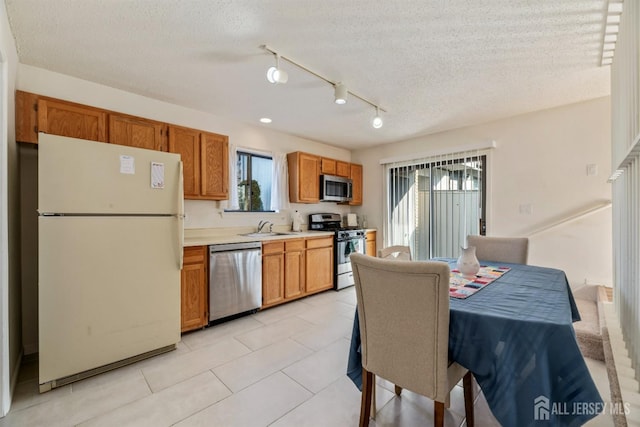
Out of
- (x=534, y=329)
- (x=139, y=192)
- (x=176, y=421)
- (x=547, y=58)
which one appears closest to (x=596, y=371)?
(x=534, y=329)

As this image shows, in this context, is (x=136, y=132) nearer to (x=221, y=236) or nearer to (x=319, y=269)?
(x=221, y=236)

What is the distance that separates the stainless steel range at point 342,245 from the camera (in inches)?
163

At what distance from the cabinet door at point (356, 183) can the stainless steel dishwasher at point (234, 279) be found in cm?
240

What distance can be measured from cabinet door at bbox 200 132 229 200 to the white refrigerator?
71 cm

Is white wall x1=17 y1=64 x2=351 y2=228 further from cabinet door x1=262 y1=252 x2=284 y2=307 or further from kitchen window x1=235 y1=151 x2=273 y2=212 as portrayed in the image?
cabinet door x1=262 y1=252 x2=284 y2=307

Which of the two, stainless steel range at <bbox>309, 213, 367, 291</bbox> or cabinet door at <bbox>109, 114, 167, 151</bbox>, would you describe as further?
stainless steel range at <bbox>309, 213, 367, 291</bbox>

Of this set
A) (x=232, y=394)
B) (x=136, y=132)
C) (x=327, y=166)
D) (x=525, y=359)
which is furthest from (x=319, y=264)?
(x=525, y=359)

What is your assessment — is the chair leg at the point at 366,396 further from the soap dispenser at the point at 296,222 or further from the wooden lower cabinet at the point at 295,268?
the soap dispenser at the point at 296,222

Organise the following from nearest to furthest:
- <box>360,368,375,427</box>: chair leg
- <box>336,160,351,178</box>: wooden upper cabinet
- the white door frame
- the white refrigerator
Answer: <box>360,368,375,427</box>: chair leg → the white door frame → the white refrigerator → <box>336,160,351,178</box>: wooden upper cabinet

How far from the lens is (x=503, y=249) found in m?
2.52

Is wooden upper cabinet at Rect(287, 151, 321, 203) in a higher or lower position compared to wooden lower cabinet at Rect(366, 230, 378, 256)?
higher

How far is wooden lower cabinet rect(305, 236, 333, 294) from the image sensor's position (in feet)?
12.5

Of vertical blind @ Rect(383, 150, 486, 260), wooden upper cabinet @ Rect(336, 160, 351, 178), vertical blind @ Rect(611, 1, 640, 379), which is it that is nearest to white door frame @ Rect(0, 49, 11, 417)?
vertical blind @ Rect(611, 1, 640, 379)

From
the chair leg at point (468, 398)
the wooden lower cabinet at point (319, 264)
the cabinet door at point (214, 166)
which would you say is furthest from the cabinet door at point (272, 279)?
the chair leg at point (468, 398)
